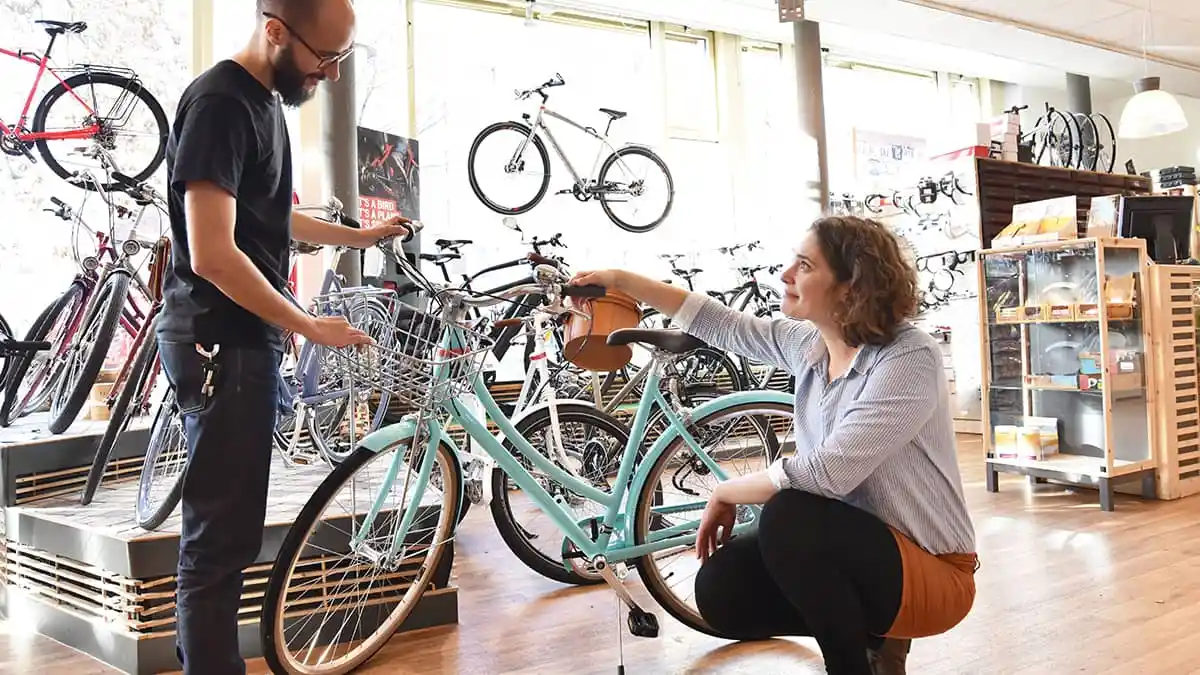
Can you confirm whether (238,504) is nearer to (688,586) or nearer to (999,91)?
(688,586)

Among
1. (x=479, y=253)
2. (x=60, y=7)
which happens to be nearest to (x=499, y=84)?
(x=479, y=253)

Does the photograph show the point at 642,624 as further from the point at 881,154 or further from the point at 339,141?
the point at 881,154

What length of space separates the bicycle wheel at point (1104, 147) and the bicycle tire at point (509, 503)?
19.8ft

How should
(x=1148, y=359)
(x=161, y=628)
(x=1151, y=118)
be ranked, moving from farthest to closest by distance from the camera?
(x=1151, y=118) < (x=1148, y=359) < (x=161, y=628)

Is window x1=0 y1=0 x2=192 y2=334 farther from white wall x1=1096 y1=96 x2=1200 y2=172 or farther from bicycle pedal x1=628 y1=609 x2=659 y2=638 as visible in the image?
white wall x1=1096 y1=96 x2=1200 y2=172

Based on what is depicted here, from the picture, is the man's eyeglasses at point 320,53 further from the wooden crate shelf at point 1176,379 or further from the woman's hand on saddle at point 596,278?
the wooden crate shelf at point 1176,379

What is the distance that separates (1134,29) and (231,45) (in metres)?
7.24

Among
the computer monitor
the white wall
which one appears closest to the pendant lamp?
the computer monitor

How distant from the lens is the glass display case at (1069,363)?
13.7 ft

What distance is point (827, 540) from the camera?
151 cm

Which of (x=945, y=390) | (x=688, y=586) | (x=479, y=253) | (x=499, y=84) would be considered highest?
(x=499, y=84)

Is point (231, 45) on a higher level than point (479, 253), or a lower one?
higher

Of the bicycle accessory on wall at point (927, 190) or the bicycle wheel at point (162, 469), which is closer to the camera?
the bicycle wheel at point (162, 469)

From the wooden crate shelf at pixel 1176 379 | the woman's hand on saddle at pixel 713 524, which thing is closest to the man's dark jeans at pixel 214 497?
the woman's hand on saddle at pixel 713 524
